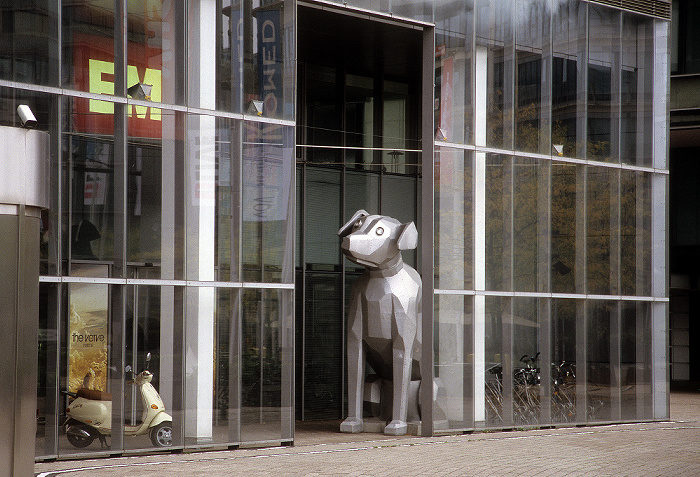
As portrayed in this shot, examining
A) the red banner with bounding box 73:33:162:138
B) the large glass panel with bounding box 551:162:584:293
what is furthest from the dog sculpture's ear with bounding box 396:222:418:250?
the red banner with bounding box 73:33:162:138

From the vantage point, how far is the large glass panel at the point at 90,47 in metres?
10.8

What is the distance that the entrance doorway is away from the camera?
17.2m

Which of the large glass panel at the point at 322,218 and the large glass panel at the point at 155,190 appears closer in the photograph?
the large glass panel at the point at 155,190

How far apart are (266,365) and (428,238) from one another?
11.7 feet

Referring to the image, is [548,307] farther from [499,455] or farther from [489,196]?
[499,455]

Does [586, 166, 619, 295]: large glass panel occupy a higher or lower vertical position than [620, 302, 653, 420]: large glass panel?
higher

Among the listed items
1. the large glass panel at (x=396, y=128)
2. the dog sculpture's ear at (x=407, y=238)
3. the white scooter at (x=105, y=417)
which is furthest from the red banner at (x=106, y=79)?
the large glass panel at (x=396, y=128)

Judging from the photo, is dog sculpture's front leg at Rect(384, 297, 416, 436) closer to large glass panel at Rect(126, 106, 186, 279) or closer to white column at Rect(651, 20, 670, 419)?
large glass panel at Rect(126, 106, 186, 279)

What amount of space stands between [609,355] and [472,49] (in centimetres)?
619

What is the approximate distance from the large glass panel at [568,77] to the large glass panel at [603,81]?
22 cm

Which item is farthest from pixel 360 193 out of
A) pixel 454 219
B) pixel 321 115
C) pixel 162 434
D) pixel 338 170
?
pixel 162 434

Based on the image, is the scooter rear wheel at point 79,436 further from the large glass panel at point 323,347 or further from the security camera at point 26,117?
the large glass panel at point 323,347

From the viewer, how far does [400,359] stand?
1375 centimetres

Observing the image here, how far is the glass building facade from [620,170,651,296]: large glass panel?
43 mm
